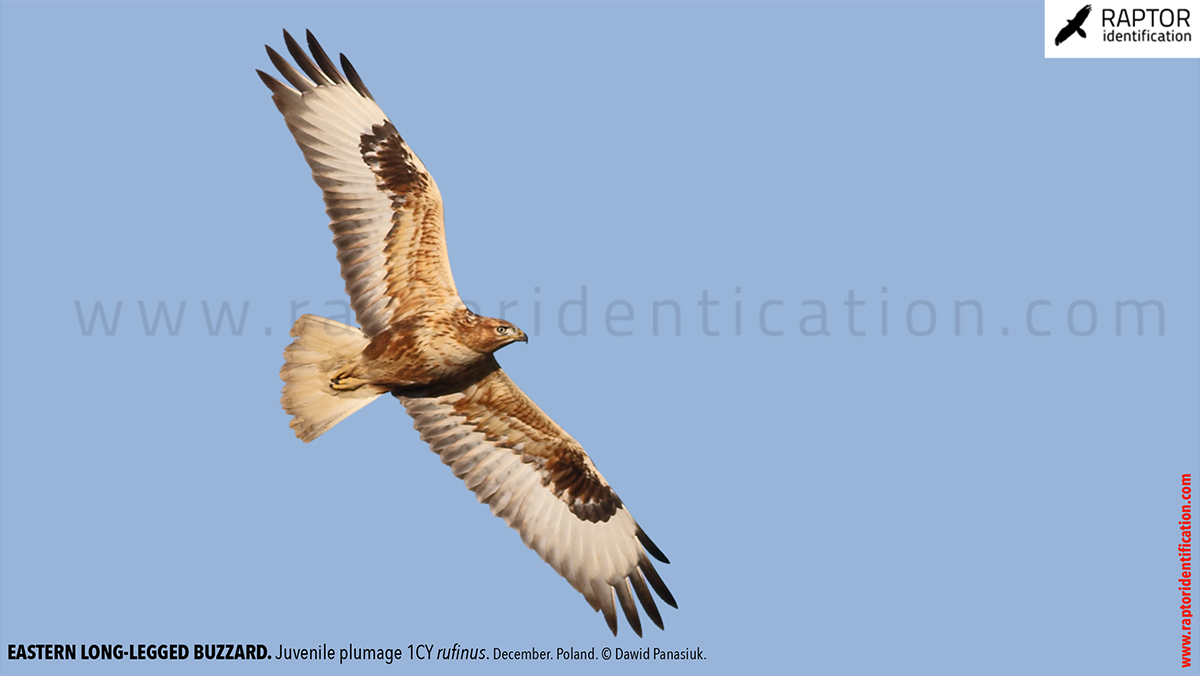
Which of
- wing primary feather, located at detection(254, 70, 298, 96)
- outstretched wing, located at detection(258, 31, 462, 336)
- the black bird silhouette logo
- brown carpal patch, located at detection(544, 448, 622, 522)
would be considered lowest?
brown carpal patch, located at detection(544, 448, 622, 522)

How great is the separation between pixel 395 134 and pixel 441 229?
952 millimetres

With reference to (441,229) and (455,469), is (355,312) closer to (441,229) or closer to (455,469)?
(441,229)

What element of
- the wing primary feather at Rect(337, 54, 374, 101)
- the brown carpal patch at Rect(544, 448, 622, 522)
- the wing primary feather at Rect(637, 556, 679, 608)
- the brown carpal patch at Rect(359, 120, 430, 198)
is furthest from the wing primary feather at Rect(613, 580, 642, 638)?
the wing primary feather at Rect(337, 54, 374, 101)

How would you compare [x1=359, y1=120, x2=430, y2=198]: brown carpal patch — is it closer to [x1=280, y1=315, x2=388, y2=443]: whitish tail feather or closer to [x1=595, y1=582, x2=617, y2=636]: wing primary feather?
[x1=280, y1=315, x2=388, y2=443]: whitish tail feather

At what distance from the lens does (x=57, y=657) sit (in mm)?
8875

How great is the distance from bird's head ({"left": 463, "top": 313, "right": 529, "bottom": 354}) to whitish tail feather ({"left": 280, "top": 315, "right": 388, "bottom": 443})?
911 millimetres

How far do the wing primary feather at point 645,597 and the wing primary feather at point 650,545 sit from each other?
0.20m

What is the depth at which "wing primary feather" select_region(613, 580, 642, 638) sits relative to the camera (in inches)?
372

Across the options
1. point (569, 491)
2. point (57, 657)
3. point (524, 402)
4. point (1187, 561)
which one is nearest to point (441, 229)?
point (524, 402)

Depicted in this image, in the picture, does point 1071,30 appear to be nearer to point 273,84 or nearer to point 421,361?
point 421,361

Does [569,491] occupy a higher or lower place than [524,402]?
lower

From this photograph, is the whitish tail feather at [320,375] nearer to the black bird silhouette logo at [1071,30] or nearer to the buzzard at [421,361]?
the buzzard at [421,361]

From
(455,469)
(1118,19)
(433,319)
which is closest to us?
(433,319)

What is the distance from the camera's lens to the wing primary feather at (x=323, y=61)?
9266 millimetres
